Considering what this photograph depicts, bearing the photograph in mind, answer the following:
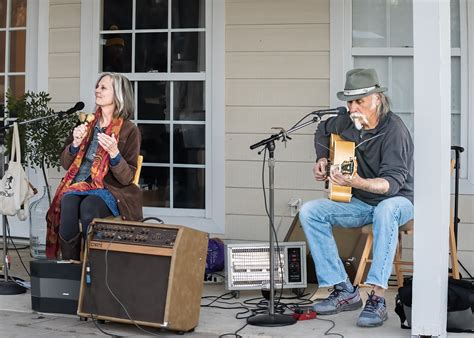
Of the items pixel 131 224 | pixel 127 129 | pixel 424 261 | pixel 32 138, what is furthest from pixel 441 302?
pixel 32 138

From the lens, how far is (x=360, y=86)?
13.0 feet

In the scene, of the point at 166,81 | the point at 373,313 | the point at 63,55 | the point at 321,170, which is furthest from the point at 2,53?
the point at 373,313

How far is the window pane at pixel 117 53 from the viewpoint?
215 inches

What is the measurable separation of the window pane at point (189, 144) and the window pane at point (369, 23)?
116 cm

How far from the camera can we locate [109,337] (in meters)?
3.58

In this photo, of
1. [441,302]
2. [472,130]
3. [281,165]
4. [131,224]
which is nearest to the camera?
[441,302]

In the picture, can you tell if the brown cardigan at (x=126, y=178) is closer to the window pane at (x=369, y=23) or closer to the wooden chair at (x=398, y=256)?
the wooden chair at (x=398, y=256)

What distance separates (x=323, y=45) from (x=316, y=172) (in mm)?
1262

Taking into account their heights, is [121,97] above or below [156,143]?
above

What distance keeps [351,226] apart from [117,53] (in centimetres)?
227

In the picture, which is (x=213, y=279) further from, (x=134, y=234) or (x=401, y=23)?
(x=401, y=23)

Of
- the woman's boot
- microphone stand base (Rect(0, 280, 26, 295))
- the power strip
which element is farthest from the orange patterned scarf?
the power strip

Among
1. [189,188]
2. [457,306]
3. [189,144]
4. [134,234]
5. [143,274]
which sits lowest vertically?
[457,306]

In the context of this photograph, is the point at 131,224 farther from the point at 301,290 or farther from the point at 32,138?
the point at 32,138
